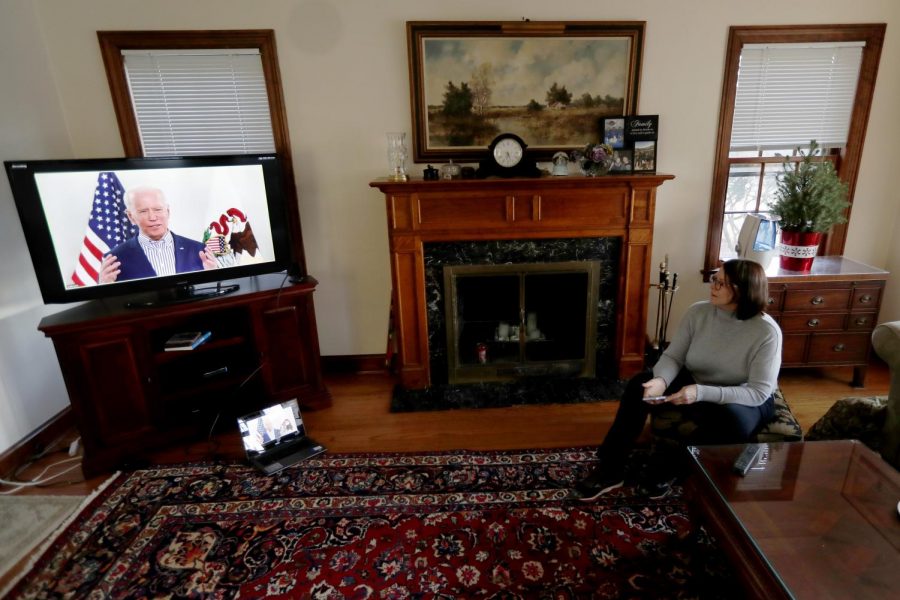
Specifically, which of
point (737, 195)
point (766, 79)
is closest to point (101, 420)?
point (737, 195)

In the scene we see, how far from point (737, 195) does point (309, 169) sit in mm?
2802

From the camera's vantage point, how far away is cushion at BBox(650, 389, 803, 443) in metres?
1.98

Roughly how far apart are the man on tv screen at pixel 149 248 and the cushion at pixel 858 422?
3.11 metres

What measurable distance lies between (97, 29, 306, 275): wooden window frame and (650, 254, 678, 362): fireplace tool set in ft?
8.09

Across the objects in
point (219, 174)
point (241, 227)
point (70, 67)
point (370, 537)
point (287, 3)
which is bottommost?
point (370, 537)

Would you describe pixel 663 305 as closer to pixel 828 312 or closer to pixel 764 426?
pixel 828 312

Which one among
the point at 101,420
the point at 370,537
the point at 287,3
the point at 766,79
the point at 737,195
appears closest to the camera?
the point at 370,537

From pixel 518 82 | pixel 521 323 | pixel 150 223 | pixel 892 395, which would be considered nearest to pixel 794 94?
→ pixel 518 82

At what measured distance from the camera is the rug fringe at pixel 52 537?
180 centimetres

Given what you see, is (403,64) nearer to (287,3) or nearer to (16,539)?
(287,3)

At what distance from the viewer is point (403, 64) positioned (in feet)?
9.50

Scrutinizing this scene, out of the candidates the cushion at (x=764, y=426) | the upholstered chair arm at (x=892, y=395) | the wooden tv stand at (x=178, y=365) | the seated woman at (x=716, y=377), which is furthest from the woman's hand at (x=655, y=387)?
the wooden tv stand at (x=178, y=365)

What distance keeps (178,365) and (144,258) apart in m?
0.64

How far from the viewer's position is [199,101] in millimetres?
2906
